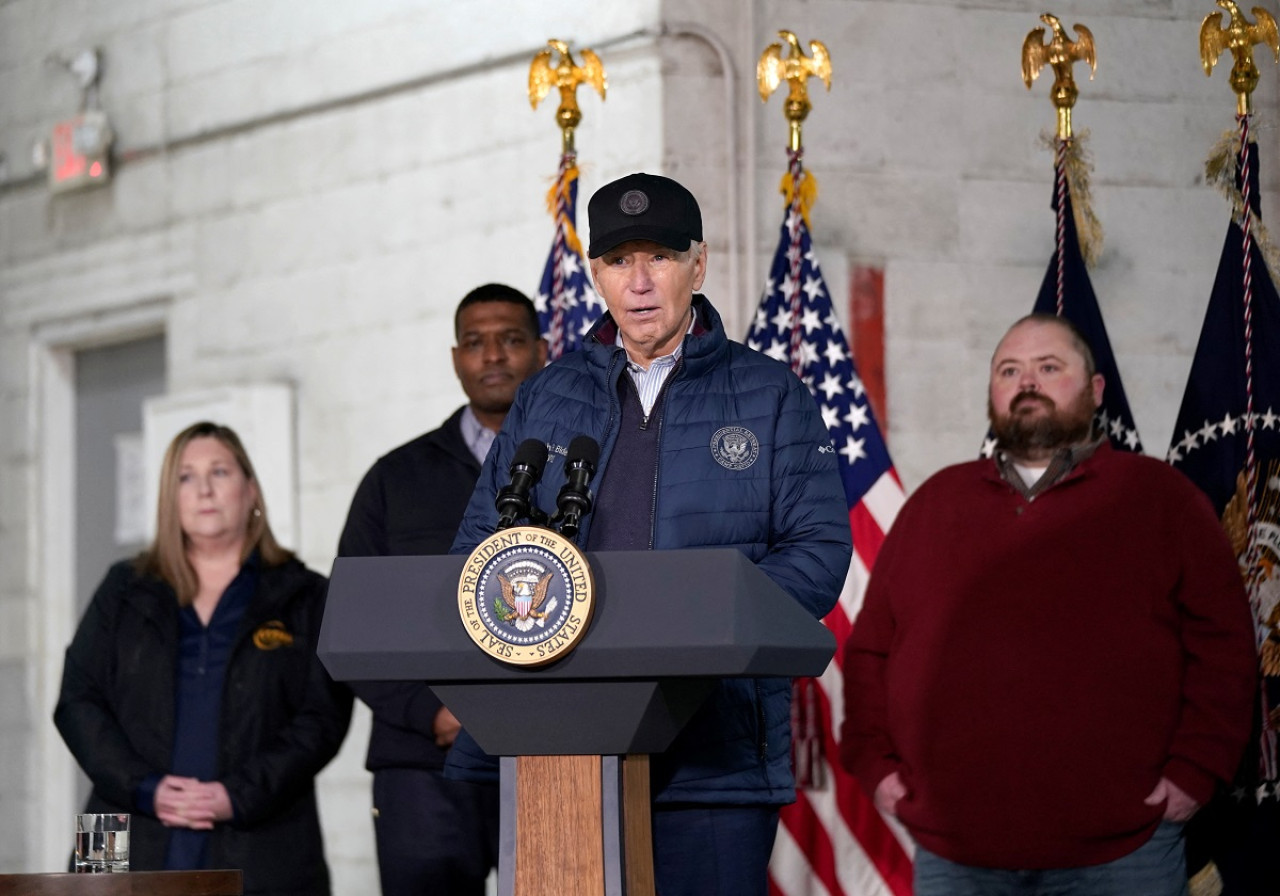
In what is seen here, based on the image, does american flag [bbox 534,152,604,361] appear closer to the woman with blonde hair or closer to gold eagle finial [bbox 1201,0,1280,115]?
the woman with blonde hair

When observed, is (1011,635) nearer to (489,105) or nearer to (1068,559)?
(1068,559)

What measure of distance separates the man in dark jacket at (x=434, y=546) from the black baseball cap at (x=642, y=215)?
48.6 inches

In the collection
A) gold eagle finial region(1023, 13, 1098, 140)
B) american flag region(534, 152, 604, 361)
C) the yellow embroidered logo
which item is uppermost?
gold eagle finial region(1023, 13, 1098, 140)

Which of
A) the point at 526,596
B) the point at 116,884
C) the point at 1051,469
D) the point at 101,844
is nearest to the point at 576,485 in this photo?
the point at 526,596

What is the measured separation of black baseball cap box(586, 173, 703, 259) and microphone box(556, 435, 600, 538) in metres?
0.32

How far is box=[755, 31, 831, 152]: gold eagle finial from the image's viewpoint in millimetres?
4223

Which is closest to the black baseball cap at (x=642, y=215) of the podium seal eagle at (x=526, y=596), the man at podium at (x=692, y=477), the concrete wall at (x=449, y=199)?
the man at podium at (x=692, y=477)

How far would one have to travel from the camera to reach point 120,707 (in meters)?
3.71

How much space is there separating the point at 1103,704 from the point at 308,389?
3.16 metres

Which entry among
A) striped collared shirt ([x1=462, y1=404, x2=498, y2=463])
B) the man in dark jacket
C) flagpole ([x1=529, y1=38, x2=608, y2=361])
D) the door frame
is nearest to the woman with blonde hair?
the man in dark jacket

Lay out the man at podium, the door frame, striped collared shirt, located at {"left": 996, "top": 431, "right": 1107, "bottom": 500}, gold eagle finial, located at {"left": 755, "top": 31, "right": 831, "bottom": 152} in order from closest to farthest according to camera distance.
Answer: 1. the man at podium
2. striped collared shirt, located at {"left": 996, "top": 431, "right": 1107, "bottom": 500}
3. gold eagle finial, located at {"left": 755, "top": 31, "right": 831, "bottom": 152}
4. the door frame

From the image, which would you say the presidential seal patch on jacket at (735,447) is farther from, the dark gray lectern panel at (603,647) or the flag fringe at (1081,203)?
the flag fringe at (1081,203)

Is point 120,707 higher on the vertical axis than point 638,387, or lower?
lower

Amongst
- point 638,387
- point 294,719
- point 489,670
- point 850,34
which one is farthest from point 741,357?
point 850,34
